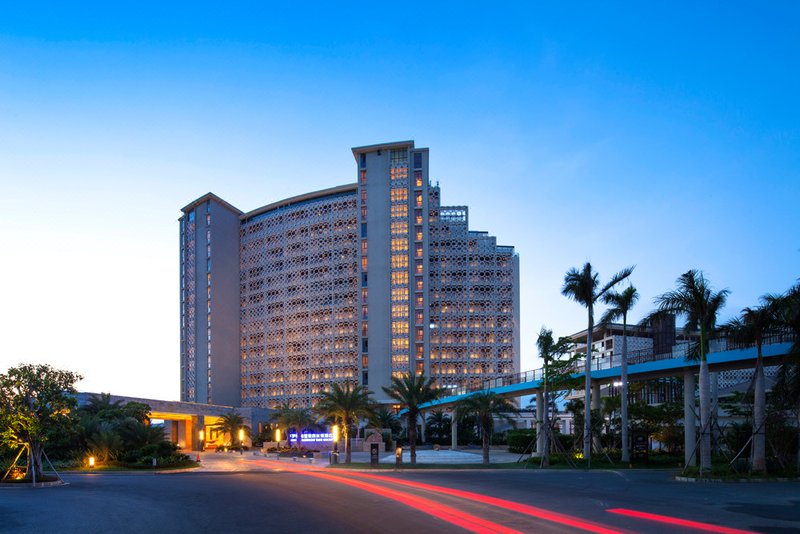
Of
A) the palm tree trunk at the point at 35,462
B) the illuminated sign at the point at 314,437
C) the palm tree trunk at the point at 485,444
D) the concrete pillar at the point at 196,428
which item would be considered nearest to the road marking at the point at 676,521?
the palm tree trunk at the point at 35,462

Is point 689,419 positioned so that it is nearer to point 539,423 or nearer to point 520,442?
point 539,423

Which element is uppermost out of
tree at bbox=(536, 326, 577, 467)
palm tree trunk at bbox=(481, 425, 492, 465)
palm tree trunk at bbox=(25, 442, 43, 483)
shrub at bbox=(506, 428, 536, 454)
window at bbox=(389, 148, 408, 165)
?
window at bbox=(389, 148, 408, 165)

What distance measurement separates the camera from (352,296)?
429ft

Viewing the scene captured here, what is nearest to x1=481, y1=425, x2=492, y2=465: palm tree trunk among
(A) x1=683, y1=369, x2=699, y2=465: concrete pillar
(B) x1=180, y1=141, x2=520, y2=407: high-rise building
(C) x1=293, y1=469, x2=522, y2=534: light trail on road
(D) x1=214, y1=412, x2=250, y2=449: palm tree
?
(A) x1=683, y1=369, x2=699, y2=465: concrete pillar

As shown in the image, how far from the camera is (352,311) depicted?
427ft

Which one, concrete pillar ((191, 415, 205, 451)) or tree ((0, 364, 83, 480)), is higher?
tree ((0, 364, 83, 480))

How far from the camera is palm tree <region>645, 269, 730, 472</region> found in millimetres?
36938

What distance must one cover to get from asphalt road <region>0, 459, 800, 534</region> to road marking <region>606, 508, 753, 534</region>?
245mm

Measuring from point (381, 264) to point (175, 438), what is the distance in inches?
1880

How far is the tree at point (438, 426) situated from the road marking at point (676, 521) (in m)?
80.6

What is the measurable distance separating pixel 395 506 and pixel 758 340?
2469cm

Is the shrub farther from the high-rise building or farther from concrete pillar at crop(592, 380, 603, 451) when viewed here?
the high-rise building

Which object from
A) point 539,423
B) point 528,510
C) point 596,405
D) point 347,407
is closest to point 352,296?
point 347,407

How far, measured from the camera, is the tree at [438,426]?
100 meters
